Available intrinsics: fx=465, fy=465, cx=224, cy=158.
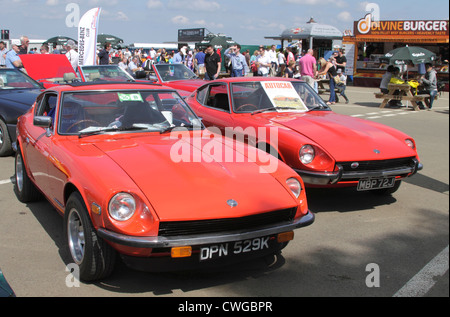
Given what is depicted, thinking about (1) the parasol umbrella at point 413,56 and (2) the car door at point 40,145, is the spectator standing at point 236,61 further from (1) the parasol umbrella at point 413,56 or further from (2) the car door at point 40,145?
(2) the car door at point 40,145

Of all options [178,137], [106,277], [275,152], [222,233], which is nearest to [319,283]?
[222,233]

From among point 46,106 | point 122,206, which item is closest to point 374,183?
point 122,206

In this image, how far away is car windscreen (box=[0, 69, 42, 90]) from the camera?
877cm

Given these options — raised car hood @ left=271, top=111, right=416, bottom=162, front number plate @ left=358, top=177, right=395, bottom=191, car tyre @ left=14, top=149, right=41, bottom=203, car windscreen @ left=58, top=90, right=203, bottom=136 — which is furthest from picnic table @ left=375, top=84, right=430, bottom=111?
car tyre @ left=14, top=149, right=41, bottom=203

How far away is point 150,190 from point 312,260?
1.58 m

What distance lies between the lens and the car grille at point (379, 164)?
5.04m

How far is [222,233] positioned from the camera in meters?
3.18

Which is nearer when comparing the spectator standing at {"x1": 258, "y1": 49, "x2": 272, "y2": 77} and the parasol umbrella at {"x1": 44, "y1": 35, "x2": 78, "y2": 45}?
the spectator standing at {"x1": 258, "y1": 49, "x2": 272, "y2": 77}

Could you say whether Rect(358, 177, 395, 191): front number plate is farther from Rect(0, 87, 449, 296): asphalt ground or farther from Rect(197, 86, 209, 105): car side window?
Rect(197, 86, 209, 105): car side window

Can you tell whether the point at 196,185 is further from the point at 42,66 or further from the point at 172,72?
the point at 42,66

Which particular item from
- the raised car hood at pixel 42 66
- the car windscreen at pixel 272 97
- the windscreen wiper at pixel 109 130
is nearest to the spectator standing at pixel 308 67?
the raised car hood at pixel 42 66

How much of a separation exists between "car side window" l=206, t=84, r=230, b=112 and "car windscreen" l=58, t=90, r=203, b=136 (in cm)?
188
